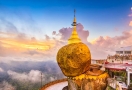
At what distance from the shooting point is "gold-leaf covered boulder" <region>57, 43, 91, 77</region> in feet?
32.5

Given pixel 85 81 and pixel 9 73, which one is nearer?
pixel 85 81

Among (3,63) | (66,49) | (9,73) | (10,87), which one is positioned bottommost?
(10,87)

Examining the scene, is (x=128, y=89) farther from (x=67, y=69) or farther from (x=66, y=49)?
(x=66, y=49)

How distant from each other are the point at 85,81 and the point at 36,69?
26.7 metres

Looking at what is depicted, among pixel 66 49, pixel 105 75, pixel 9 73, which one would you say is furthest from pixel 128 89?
pixel 9 73

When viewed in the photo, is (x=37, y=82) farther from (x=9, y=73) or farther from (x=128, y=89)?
(x=128, y=89)

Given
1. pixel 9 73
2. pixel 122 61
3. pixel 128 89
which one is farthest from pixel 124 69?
pixel 9 73

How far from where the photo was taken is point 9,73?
101 ft

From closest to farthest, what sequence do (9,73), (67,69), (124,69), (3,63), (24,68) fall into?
1. (67,69)
2. (124,69)
3. (3,63)
4. (9,73)
5. (24,68)

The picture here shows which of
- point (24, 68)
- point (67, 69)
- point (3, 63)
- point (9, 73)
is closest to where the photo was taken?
point (67, 69)

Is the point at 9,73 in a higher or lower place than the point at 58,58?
lower

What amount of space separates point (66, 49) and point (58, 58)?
1077mm

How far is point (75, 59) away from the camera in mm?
9914

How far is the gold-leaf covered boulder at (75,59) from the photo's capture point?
991cm
